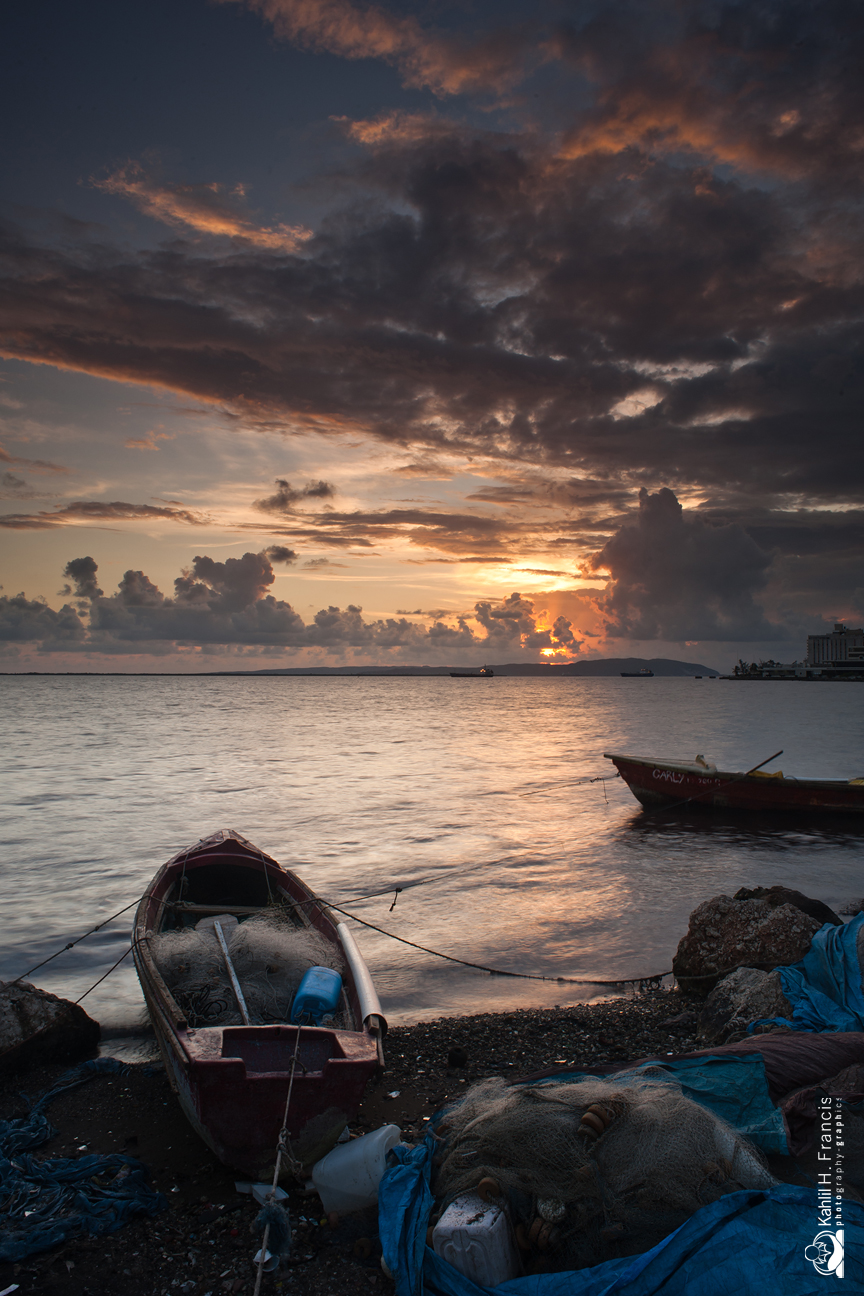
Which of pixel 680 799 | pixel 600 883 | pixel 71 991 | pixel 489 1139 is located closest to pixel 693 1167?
pixel 489 1139

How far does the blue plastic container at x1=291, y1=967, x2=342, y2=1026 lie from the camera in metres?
7.03

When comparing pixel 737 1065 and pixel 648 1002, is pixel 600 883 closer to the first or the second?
pixel 648 1002

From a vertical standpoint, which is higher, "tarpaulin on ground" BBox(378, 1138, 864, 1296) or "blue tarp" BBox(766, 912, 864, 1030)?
"tarpaulin on ground" BBox(378, 1138, 864, 1296)

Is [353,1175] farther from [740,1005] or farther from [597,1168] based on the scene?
[740,1005]

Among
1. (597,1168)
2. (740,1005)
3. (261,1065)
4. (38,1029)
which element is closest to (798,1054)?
(740,1005)

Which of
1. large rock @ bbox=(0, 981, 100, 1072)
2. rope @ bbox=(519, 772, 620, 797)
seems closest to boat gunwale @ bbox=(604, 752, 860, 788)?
rope @ bbox=(519, 772, 620, 797)

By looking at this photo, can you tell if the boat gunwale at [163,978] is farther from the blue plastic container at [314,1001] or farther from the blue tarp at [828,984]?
the blue tarp at [828,984]

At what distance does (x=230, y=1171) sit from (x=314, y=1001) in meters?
1.54

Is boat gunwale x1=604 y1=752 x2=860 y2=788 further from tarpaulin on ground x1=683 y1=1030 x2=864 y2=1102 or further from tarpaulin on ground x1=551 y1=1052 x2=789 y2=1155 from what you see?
tarpaulin on ground x1=551 y1=1052 x2=789 y2=1155

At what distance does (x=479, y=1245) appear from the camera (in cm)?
400

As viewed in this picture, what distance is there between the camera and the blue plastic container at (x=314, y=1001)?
23.1 ft

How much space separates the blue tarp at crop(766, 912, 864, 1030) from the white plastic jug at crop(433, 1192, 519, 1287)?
4.10 m

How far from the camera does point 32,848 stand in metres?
20.8

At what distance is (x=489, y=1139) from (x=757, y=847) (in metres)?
17.9
